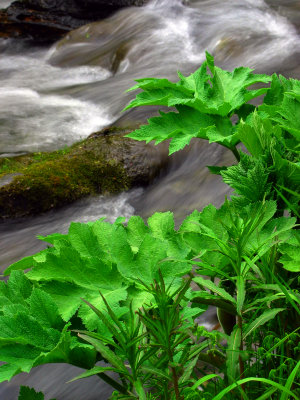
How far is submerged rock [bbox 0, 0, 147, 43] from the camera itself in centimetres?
1077

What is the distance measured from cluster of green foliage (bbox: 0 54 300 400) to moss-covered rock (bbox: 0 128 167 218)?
9.26 ft

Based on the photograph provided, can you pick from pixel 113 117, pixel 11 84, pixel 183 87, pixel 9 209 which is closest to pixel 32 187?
pixel 9 209

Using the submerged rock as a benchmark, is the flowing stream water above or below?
below

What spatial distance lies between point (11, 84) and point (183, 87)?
687cm

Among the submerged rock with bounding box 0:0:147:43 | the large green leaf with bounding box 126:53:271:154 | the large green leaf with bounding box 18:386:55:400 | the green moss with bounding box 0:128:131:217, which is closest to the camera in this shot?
the large green leaf with bounding box 18:386:55:400

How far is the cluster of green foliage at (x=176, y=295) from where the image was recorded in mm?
1176

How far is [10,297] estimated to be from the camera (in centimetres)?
135

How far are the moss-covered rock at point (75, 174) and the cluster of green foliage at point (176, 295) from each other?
111 inches

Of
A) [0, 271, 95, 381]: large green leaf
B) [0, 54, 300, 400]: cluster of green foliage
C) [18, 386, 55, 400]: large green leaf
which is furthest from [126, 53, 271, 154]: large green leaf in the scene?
[18, 386, 55, 400]: large green leaf

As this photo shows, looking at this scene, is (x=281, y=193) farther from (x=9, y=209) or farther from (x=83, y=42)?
(x=83, y=42)

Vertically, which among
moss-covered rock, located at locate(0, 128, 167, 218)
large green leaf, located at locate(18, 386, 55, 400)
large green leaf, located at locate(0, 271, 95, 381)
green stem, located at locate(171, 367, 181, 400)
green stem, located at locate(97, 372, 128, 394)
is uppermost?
large green leaf, located at locate(0, 271, 95, 381)

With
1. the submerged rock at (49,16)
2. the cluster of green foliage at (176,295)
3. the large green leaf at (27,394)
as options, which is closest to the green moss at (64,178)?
the cluster of green foliage at (176,295)

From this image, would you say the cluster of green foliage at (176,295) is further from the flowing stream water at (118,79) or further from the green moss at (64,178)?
the green moss at (64,178)

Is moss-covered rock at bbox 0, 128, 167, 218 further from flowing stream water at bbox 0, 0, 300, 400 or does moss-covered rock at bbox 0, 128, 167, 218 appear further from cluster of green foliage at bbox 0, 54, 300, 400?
cluster of green foliage at bbox 0, 54, 300, 400
